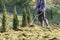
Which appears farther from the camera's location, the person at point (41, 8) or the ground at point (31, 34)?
the person at point (41, 8)

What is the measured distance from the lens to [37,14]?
9938 millimetres

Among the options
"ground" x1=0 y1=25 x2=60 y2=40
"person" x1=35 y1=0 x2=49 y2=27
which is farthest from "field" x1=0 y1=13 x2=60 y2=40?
"person" x1=35 y1=0 x2=49 y2=27

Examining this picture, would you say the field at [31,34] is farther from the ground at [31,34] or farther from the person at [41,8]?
the person at [41,8]

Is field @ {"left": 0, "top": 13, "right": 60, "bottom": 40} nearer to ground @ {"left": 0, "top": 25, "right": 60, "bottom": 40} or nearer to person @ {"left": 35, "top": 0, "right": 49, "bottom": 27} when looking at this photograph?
ground @ {"left": 0, "top": 25, "right": 60, "bottom": 40}

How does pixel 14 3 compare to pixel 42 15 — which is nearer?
pixel 42 15

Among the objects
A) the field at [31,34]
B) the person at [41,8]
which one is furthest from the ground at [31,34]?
the person at [41,8]

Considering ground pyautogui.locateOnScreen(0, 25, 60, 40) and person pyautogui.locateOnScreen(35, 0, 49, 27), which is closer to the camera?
ground pyautogui.locateOnScreen(0, 25, 60, 40)

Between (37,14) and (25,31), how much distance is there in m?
1.46

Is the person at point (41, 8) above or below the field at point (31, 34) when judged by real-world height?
above

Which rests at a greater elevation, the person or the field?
the person

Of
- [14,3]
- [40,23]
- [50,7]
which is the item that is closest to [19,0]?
[14,3]

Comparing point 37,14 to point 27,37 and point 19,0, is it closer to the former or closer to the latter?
point 27,37

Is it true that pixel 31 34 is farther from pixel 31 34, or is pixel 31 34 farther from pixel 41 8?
pixel 41 8

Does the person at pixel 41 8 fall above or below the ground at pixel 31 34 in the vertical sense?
above
